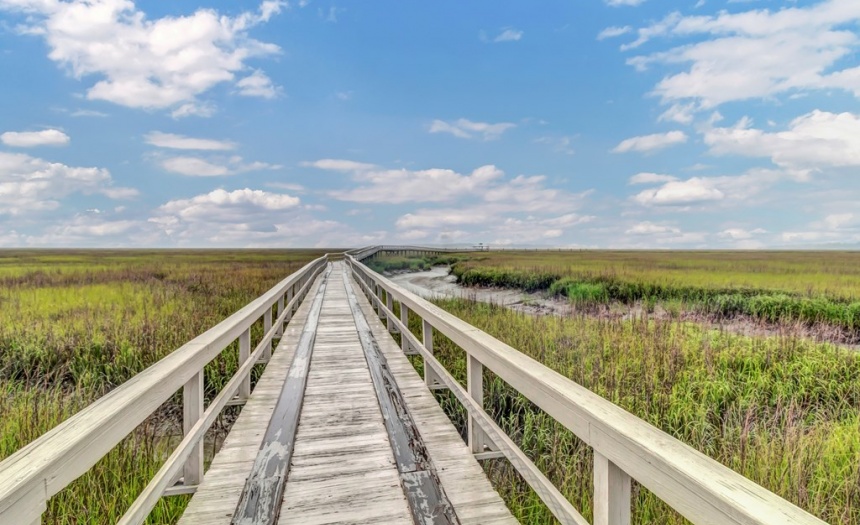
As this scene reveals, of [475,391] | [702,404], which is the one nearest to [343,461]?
[475,391]

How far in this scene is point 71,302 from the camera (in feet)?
37.2

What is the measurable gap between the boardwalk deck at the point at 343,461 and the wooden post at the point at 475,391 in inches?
3.9

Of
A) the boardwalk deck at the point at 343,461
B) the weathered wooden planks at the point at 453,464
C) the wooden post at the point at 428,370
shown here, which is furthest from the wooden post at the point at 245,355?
the wooden post at the point at 428,370

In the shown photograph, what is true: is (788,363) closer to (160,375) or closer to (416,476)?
(416,476)

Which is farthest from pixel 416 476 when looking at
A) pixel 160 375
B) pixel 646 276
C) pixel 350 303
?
pixel 646 276

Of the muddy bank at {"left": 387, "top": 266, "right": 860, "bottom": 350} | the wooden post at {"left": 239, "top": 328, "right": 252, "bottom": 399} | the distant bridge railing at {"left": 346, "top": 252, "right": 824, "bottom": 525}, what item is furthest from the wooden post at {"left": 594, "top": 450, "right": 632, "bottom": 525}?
the muddy bank at {"left": 387, "top": 266, "right": 860, "bottom": 350}

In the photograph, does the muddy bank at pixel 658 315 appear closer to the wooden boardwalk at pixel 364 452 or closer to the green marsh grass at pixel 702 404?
the green marsh grass at pixel 702 404

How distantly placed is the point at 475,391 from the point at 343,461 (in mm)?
1168

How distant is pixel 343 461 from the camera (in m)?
3.38

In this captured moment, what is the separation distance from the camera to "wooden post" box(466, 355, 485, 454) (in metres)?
3.31

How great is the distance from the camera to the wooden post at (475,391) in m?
3.31

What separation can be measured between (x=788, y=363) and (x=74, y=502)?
9.33 metres

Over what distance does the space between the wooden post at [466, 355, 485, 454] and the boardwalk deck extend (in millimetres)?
99

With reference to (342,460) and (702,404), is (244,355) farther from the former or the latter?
(702,404)
